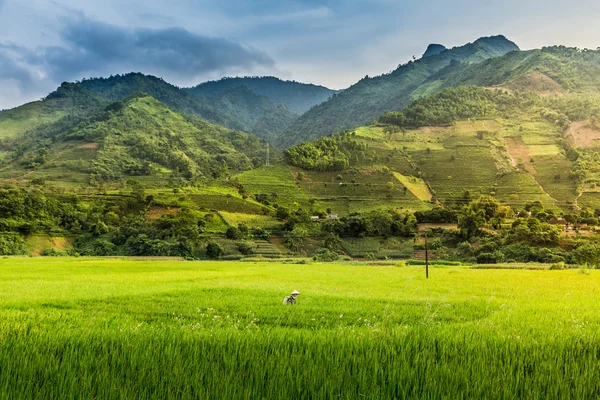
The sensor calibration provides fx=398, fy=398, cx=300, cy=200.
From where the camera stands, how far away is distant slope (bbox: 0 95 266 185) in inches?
4897

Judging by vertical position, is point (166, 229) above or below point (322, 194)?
below

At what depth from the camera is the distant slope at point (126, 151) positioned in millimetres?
124375

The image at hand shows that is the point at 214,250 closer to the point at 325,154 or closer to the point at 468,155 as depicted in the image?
the point at 325,154

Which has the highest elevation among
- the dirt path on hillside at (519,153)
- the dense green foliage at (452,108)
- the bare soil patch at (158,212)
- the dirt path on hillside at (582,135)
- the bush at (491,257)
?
the dense green foliage at (452,108)

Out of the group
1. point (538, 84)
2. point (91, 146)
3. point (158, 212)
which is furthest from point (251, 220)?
point (538, 84)

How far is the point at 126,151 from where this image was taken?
486ft

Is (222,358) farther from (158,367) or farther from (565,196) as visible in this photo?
(565,196)

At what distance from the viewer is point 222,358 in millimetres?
3189

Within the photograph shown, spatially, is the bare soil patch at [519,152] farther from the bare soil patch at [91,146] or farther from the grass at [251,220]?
the bare soil patch at [91,146]

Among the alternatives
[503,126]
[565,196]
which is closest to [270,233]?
[565,196]

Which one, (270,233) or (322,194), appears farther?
(322,194)

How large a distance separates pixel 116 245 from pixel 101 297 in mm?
56797

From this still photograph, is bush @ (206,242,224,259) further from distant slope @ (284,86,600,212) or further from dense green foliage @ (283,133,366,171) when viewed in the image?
dense green foliage @ (283,133,366,171)

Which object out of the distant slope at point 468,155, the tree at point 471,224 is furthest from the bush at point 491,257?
the distant slope at point 468,155
